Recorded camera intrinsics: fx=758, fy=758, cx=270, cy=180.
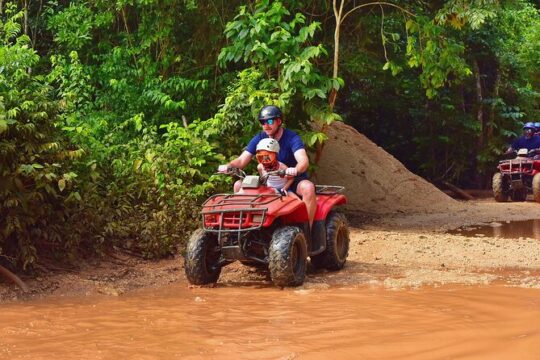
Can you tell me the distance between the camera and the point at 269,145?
7215 mm

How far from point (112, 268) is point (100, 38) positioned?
5.07 m

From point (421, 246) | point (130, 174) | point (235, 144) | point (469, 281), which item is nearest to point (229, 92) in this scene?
point (235, 144)

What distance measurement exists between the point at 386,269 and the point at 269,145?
183 centimetres

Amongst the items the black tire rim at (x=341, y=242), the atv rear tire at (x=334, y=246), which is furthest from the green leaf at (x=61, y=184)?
the black tire rim at (x=341, y=242)

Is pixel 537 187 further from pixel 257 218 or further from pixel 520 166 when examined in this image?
pixel 257 218

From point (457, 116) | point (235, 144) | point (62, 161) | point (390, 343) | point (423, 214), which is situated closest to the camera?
point (390, 343)

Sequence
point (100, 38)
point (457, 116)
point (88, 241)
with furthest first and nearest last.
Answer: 1. point (457, 116)
2. point (100, 38)
3. point (88, 241)

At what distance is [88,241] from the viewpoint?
26.3 feet

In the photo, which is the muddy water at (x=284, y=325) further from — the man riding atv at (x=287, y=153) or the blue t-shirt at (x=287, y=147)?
the blue t-shirt at (x=287, y=147)

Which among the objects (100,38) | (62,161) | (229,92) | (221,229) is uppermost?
(100,38)

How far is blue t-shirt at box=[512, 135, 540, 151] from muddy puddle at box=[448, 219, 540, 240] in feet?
17.1

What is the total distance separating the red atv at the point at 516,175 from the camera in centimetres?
1709

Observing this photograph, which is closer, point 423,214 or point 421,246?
point 421,246

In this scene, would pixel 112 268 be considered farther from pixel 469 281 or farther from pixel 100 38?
pixel 100 38
